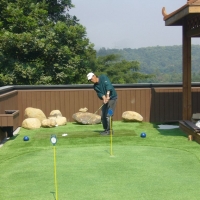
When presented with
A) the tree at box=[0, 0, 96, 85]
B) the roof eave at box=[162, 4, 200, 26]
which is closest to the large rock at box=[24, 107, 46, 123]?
the roof eave at box=[162, 4, 200, 26]

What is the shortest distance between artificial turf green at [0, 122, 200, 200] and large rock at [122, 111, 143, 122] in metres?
2.40

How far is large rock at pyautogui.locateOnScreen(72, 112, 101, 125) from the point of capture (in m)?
14.6

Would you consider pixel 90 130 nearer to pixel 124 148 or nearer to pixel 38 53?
pixel 124 148

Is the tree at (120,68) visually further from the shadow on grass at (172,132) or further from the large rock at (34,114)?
the shadow on grass at (172,132)

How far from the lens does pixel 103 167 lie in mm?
8344

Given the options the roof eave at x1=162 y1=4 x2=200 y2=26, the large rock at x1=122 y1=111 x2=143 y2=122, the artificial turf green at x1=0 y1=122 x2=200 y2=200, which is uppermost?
the roof eave at x1=162 y1=4 x2=200 y2=26

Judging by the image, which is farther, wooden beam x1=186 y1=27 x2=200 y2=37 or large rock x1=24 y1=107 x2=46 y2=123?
large rock x1=24 y1=107 x2=46 y2=123

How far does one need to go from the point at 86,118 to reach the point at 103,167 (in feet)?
20.7

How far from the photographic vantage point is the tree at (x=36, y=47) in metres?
20.6

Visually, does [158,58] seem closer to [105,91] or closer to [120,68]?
[120,68]

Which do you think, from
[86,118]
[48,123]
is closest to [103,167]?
[48,123]

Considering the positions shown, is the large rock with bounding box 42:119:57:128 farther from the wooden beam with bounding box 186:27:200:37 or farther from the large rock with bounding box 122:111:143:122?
the wooden beam with bounding box 186:27:200:37

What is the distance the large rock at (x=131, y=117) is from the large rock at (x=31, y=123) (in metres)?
2.40

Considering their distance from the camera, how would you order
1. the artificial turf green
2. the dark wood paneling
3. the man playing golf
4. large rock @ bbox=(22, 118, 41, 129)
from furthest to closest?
the dark wood paneling
large rock @ bbox=(22, 118, 41, 129)
the man playing golf
the artificial turf green
